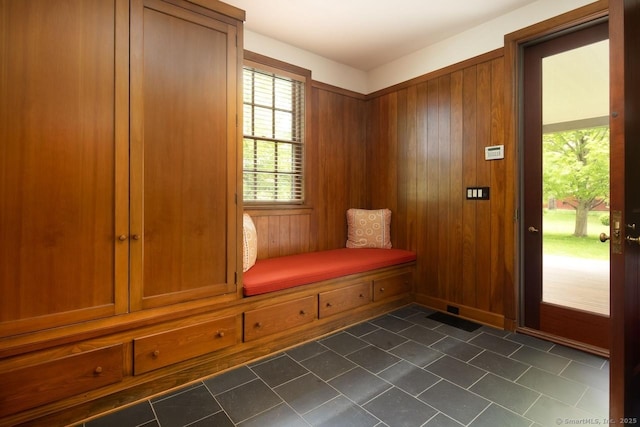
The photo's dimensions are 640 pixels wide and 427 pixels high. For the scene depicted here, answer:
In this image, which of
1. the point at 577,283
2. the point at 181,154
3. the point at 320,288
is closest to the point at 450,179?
the point at 577,283

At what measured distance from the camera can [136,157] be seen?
184 cm

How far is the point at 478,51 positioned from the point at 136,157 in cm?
302

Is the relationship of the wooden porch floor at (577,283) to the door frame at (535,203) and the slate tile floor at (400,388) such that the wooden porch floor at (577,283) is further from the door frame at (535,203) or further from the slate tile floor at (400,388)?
the slate tile floor at (400,388)

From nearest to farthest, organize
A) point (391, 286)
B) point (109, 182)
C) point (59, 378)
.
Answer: point (59, 378) < point (109, 182) < point (391, 286)

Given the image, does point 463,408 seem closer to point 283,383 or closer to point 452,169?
point 283,383

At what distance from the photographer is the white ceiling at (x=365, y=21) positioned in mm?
2629

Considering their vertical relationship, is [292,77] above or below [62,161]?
above

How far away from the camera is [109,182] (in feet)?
5.77

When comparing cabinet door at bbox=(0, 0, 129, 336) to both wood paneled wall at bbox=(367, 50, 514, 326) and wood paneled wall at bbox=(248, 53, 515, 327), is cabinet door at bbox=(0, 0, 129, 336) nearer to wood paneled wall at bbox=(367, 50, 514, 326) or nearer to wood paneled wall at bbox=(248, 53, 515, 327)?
wood paneled wall at bbox=(248, 53, 515, 327)

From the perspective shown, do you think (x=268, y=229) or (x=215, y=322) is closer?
(x=215, y=322)

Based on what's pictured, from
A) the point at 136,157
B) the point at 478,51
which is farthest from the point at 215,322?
the point at 478,51

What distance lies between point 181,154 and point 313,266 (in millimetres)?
1426

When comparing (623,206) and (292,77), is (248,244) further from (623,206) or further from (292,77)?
(623,206)

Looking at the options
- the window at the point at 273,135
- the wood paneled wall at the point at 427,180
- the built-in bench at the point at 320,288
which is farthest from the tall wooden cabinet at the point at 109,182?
the wood paneled wall at the point at 427,180
